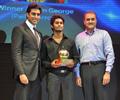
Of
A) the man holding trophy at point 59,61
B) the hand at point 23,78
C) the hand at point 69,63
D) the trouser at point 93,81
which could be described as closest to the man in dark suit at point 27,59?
the hand at point 23,78

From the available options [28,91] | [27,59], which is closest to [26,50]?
[27,59]

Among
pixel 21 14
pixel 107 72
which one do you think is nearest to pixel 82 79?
pixel 107 72

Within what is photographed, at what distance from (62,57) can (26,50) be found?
0.41 metres

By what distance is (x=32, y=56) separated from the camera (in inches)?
143

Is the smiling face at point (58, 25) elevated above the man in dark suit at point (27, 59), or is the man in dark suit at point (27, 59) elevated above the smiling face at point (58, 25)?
the smiling face at point (58, 25)

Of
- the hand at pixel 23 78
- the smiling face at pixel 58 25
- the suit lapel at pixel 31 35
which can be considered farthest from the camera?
the smiling face at pixel 58 25

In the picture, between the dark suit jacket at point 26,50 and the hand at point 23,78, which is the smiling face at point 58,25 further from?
the hand at point 23,78

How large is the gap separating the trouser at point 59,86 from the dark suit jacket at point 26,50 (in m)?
0.20

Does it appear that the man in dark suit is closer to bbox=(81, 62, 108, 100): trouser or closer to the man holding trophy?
the man holding trophy

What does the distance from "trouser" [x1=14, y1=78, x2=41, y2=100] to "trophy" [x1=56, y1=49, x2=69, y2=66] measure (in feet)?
1.01

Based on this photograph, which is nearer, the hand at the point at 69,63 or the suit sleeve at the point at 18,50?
the suit sleeve at the point at 18,50

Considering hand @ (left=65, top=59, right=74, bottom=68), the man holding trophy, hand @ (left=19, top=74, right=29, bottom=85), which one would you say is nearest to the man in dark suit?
hand @ (left=19, top=74, right=29, bottom=85)

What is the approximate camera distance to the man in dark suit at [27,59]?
3553 millimetres

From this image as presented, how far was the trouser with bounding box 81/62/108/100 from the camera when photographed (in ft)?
12.9
